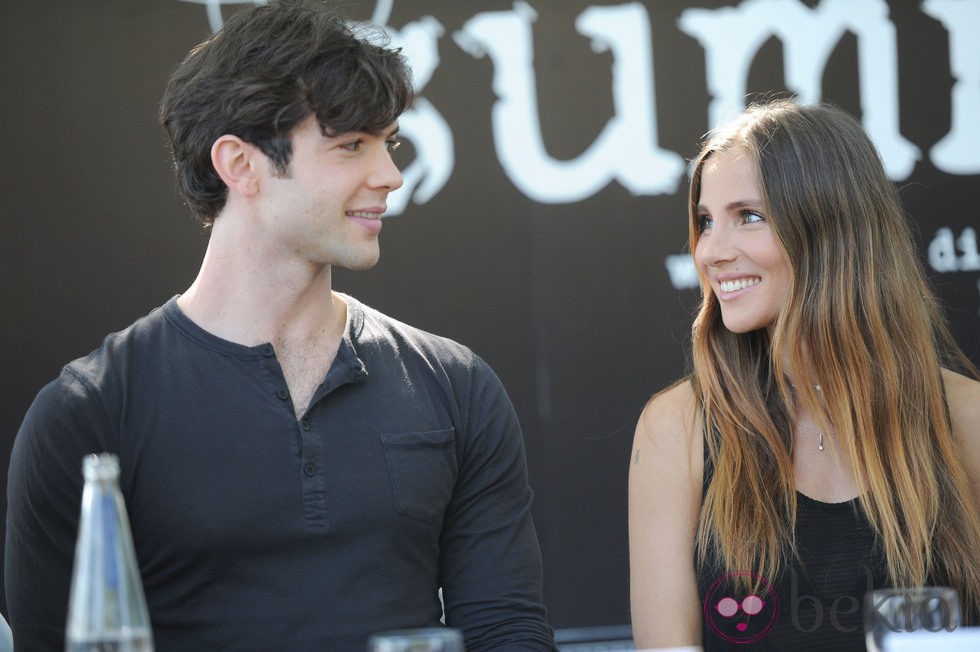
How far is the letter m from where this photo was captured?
298 cm

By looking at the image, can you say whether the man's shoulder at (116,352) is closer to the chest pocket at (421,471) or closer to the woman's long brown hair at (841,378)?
the chest pocket at (421,471)

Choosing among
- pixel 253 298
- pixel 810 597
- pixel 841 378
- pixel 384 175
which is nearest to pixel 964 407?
pixel 841 378

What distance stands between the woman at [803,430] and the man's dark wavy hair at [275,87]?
61 centimetres

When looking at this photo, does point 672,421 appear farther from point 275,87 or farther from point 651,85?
point 651,85

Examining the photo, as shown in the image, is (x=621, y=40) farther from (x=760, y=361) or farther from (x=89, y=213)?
(x=89, y=213)

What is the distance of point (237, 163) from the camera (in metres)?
1.92

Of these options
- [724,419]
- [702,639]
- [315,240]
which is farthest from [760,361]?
[315,240]

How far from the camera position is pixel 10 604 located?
1729mm

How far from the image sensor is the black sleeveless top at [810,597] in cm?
191

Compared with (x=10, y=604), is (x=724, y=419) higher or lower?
higher

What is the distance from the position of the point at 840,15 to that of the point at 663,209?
634 millimetres

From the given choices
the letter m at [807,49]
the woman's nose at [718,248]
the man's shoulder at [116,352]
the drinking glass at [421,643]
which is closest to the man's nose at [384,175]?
the man's shoulder at [116,352]

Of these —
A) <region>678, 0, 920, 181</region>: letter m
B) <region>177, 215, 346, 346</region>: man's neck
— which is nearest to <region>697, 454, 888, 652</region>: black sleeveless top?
<region>177, 215, 346, 346</region>: man's neck

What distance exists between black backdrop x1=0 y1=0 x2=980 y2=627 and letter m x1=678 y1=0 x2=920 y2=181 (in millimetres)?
15
